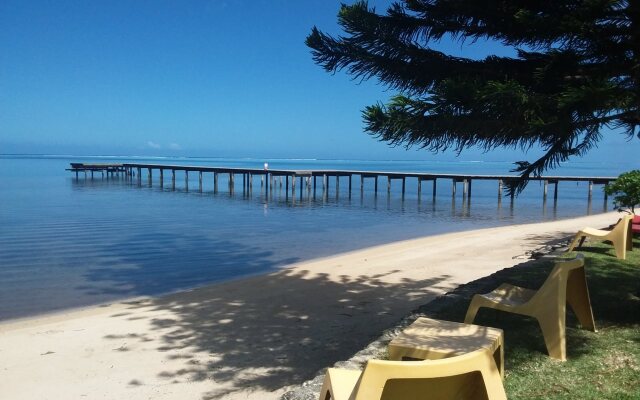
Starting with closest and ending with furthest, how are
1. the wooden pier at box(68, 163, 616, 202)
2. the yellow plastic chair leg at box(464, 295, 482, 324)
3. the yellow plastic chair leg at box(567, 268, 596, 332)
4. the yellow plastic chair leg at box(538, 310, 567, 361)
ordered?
the yellow plastic chair leg at box(538, 310, 567, 361) < the yellow plastic chair leg at box(464, 295, 482, 324) < the yellow plastic chair leg at box(567, 268, 596, 332) < the wooden pier at box(68, 163, 616, 202)

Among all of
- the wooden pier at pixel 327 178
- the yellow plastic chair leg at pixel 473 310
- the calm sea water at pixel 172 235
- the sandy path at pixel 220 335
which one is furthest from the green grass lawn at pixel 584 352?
the wooden pier at pixel 327 178

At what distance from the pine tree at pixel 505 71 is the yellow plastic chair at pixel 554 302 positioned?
744 millimetres

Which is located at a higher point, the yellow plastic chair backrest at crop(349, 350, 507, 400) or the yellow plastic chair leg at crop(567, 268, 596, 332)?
the yellow plastic chair backrest at crop(349, 350, 507, 400)

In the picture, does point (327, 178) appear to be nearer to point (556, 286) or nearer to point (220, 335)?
point (220, 335)

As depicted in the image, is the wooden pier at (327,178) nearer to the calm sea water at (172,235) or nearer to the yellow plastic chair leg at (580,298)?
the calm sea water at (172,235)

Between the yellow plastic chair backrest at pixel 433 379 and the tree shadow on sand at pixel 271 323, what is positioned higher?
the yellow plastic chair backrest at pixel 433 379

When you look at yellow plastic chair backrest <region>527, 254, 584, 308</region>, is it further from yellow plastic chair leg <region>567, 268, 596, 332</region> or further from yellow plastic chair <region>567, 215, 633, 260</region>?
yellow plastic chair <region>567, 215, 633, 260</region>

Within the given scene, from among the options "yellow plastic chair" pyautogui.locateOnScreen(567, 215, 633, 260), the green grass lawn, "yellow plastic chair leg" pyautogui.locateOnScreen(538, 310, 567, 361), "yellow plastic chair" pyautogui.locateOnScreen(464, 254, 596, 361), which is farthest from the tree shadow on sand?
"yellow plastic chair" pyautogui.locateOnScreen(567, 215, 633, 260)

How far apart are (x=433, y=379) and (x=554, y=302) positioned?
2005 mm

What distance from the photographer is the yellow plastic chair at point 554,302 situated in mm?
3454

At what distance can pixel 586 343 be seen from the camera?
375 centimetres

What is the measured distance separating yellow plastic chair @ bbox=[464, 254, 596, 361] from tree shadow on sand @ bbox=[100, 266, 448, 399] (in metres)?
1.60

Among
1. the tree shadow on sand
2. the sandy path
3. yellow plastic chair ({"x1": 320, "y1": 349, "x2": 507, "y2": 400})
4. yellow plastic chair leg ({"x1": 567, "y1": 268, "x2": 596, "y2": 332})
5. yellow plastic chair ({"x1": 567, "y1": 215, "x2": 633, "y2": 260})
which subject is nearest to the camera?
yellow plastic chair ({"x1": 320, "y1": 349, "x2": 507, "y2": 400})

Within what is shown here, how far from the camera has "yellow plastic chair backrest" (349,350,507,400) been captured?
184 cm
